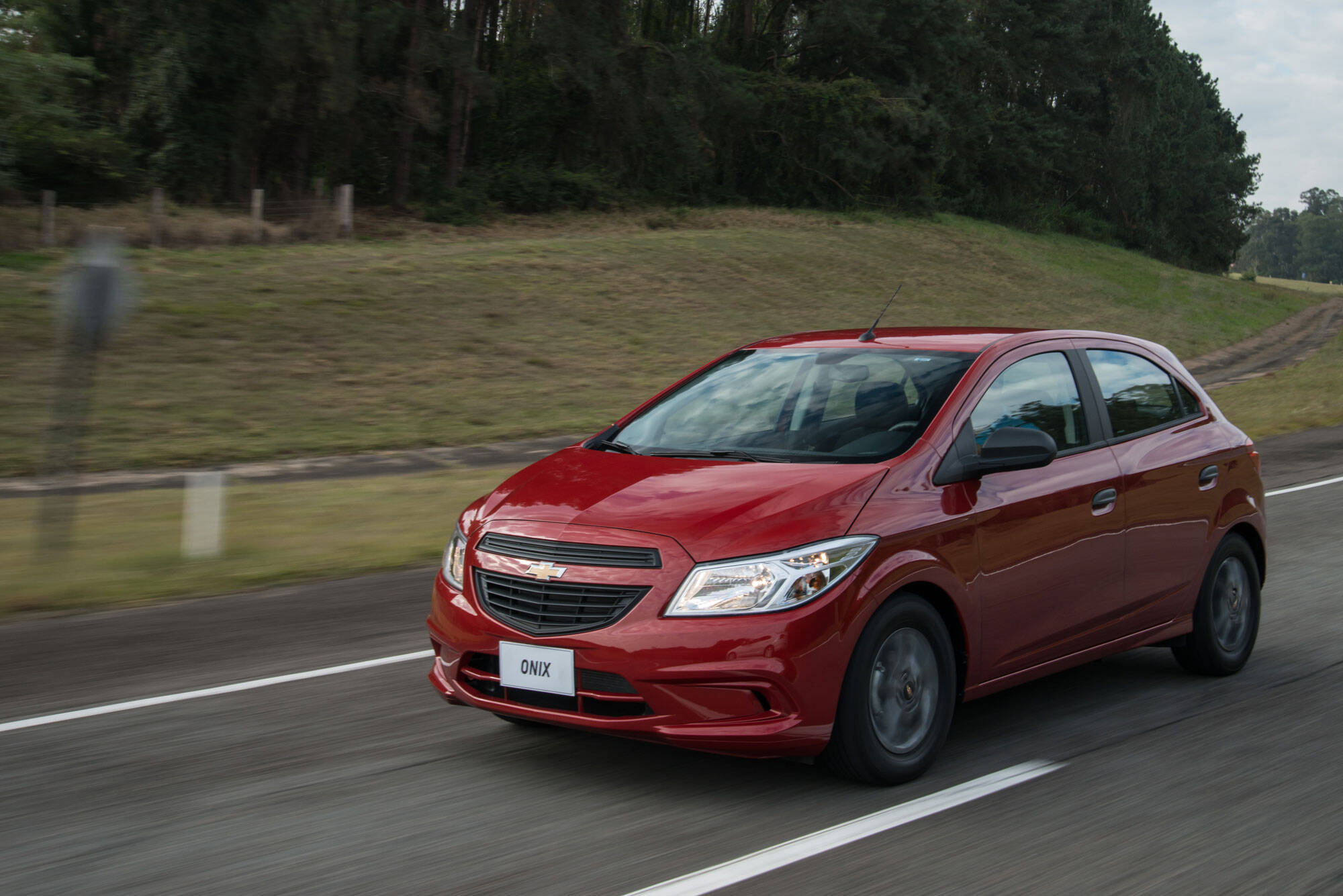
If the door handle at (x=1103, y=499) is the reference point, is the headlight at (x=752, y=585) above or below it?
below

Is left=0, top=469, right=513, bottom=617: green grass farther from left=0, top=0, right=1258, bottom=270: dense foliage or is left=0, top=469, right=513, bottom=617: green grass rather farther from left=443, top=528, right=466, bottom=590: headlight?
left=0, top=0, right=1258, bottom=270: dense foliage

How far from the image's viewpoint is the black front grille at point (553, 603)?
4.44 meters

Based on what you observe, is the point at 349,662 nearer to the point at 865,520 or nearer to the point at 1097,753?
the point at 865,520

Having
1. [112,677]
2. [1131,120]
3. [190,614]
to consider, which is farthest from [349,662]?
[1131,120]

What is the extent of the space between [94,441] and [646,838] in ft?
39.9

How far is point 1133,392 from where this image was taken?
247 inches

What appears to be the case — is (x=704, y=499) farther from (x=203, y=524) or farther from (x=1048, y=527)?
(x=203, y=524)

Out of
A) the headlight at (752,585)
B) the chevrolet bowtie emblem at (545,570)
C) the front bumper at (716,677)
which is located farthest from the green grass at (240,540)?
the headlight at (752,585)

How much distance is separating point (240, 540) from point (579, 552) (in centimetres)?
630

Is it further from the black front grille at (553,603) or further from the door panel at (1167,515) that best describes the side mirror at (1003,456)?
the black front grille at (553,603)

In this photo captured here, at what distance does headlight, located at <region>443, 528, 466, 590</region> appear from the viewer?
4.96 metres

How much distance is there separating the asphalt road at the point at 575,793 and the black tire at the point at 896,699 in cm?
11

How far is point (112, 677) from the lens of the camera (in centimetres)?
630

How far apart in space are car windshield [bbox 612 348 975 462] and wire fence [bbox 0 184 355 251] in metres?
21.1
